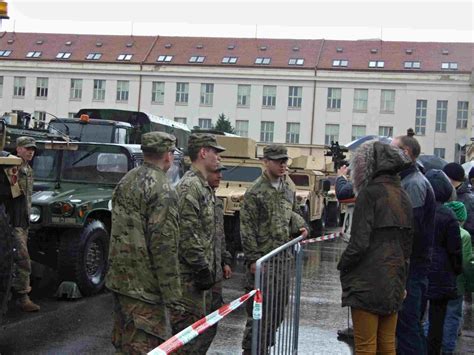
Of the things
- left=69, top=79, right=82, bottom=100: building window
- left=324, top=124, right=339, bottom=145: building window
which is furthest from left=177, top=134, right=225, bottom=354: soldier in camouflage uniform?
left=69, top=79, right=82, bottom=100: building window

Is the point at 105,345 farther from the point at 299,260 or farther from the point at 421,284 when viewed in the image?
the point at 421,284

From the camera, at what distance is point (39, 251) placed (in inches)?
338

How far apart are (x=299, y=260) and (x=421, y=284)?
104 cm

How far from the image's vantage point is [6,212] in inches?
235

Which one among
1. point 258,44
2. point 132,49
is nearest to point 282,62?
point 258,44

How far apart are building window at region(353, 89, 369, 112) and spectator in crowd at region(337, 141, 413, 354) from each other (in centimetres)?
5327

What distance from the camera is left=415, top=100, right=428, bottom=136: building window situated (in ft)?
184

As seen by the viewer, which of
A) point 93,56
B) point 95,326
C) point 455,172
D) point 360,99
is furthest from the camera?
point 93,56

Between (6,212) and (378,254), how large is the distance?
10.7 ft

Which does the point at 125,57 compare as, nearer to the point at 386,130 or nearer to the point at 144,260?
the point at 386,130

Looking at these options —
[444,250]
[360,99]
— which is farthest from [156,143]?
[360,99]

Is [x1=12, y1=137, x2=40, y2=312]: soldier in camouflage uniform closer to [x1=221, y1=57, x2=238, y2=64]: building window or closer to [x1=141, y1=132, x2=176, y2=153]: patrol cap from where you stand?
[x1=141, y1=132, x2=176, y2=153]: patrol cap

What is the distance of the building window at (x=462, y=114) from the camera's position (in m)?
55.6

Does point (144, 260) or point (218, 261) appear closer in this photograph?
point (144, 260)
